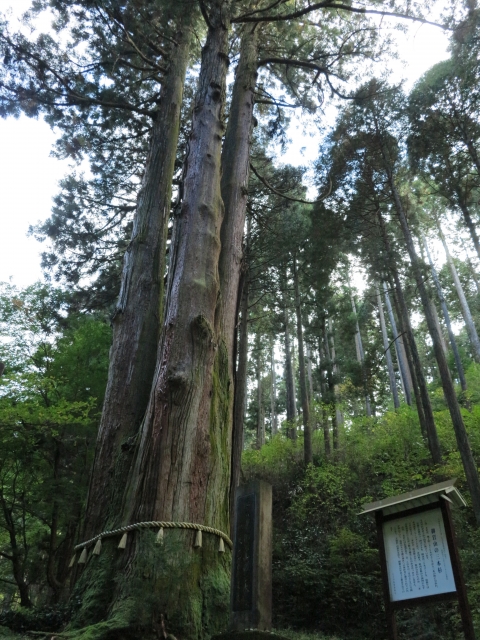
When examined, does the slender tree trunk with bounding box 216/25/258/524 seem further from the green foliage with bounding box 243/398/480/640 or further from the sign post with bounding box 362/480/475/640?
the green foliage with bounding box 243/398/480/640

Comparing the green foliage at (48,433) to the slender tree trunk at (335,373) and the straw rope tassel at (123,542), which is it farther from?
the slender tree trunk at (335,373)

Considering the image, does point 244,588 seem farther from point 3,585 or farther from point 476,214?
point 476,214

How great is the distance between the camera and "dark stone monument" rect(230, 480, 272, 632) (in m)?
2.69

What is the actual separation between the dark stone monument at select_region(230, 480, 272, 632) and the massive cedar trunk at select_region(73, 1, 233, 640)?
0.33 m

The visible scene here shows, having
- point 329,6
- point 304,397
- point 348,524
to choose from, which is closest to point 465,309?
point 304,397

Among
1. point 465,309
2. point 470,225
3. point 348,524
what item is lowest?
point 348,524

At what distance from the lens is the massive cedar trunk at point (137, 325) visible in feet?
13.2

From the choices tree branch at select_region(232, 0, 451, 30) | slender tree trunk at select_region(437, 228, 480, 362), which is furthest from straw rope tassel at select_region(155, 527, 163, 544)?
slender tree trunk at select_region(437, 228, 480, 362)

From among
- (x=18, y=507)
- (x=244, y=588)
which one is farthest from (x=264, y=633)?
(x=18, y=507)

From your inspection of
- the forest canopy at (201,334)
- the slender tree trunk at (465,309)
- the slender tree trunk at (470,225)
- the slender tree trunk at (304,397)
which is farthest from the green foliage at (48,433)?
the slender tree trunk at (465,309)

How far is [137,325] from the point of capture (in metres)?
5.12

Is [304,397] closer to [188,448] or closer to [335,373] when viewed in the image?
[335,373]

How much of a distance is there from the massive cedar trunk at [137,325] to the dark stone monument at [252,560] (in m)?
1.05

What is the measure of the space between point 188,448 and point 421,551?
2.13 metres
